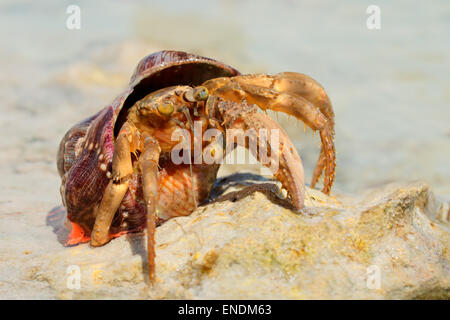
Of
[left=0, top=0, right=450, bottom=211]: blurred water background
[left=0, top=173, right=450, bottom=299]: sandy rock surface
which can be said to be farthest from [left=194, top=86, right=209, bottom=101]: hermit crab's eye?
[left=0, top=0, right=450, bottom=211]: blurred water background

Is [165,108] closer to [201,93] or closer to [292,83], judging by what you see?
[201,93]

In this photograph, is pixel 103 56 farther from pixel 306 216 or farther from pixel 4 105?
pixel 306 216

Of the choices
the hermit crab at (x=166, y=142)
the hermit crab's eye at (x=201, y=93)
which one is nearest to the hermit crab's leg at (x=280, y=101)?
the hermit crab at (x=166, y=142)

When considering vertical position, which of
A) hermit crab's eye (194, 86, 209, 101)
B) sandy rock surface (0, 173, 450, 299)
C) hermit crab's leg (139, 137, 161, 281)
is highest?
hermit crab's eye (194, 86, 209, 101)

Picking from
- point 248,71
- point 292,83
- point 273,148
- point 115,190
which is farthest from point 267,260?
point 248,71

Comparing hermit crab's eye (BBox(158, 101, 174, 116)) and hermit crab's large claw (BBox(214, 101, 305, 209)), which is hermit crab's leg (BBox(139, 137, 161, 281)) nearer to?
hermit crab's eye (BBox(158, 101, 174, 116))

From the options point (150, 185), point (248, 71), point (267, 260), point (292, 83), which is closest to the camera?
point (267, 260)

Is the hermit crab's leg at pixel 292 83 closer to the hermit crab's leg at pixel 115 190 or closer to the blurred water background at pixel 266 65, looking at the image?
the hermit crab's leg at pixel 115 190
